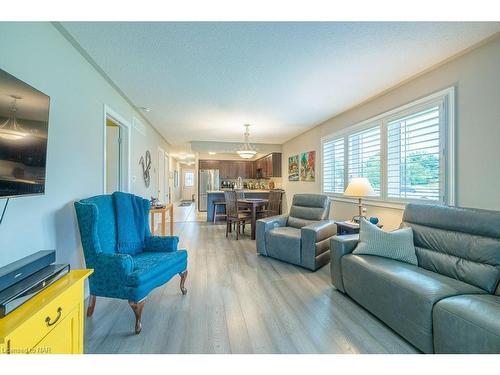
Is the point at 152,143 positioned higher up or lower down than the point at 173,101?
lower down

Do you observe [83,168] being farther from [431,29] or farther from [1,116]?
[431,29]

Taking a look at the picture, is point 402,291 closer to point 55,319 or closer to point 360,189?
point 360,189

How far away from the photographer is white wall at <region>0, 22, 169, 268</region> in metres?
1.52

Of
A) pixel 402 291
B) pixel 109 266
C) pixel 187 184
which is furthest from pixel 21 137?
pixel 187 184

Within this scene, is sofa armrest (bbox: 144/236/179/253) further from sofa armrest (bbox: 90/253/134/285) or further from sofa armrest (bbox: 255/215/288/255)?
sofa armrest (bbox: 255/215/288/255)

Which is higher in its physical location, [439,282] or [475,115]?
[475,115]

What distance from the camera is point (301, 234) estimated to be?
3199 millimetres

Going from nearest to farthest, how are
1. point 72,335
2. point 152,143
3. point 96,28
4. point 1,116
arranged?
point 1,116 < point 72,335 < point 96,28 < point 152,143

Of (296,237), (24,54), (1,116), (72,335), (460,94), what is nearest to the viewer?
(1,116)

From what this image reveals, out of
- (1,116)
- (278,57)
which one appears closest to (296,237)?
(278,57)

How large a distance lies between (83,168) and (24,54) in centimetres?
107

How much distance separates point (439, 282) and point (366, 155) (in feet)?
7.68

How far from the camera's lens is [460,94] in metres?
2.30

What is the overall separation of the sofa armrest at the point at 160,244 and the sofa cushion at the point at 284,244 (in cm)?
154
